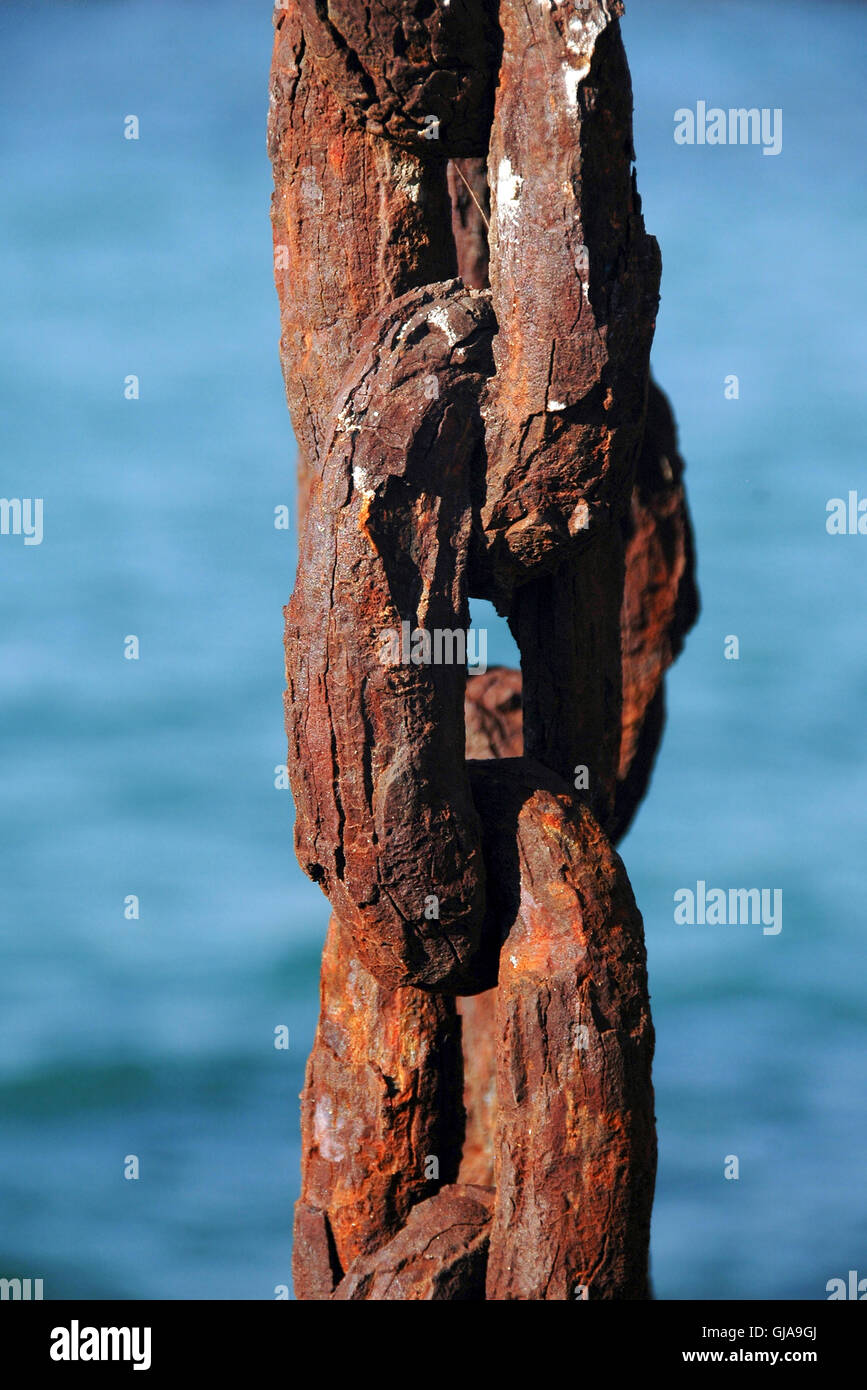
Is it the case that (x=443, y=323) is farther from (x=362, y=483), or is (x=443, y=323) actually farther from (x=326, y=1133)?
(x=326, y=1133)

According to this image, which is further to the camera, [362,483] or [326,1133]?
[326,1133]

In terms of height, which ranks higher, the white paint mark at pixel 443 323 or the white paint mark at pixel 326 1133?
the white paint mark at pixel 443 323

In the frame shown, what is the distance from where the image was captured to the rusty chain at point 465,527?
2.45 metres

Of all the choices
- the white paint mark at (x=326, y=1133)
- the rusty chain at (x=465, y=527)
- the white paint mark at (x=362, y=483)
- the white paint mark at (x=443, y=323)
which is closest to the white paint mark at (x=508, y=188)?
the rusty chain at (x=465, y=527)

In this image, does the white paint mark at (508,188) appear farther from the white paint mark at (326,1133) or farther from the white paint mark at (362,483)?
the white paint mark at (326,1133)

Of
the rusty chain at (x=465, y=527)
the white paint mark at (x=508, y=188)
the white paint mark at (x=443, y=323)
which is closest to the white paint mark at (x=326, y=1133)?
the rusty chain at (x=465, y=527)

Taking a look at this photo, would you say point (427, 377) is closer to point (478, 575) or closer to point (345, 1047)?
point (478, 575)

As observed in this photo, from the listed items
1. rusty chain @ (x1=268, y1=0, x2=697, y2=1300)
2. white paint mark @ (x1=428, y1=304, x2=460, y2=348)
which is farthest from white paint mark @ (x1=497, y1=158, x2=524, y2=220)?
white paint mark @ (x1=428, y1=304, x2=460, y2=348)

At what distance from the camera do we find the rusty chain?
8.04 feet

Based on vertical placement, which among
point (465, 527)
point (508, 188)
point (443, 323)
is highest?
point (508, 188)

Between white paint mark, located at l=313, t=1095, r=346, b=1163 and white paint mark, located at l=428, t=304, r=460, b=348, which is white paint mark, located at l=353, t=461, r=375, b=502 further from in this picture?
white paint mark, located at l=313, t=1095, r=346, b=1163

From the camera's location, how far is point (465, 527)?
2.54 metres

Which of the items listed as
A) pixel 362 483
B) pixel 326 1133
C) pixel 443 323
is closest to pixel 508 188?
pixel 443 323

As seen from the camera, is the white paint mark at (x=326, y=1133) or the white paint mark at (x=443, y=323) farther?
the white paint mark at (x=326, y=1133)
